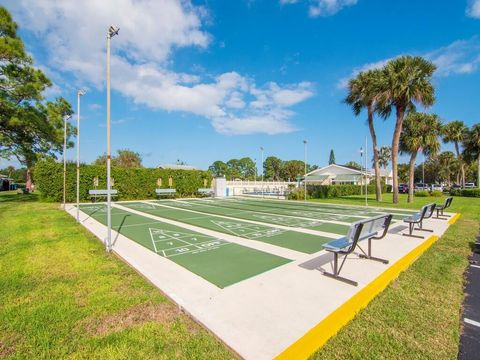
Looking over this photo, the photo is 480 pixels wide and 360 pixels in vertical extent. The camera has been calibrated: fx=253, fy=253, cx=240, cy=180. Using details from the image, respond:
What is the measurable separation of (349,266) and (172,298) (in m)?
3.64

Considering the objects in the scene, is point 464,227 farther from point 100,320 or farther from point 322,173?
point 322,173

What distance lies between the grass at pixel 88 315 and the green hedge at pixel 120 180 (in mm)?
16048

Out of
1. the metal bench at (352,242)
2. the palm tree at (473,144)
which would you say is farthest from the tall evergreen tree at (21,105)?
the palm tree at (473,144)

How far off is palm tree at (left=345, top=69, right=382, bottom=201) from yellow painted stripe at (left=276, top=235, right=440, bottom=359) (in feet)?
63.4

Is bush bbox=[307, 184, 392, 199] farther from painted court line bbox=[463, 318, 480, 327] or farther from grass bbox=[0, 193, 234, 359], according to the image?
grass bbox=[0, 193, 234, 359]

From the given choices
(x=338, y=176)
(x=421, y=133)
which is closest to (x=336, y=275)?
(x=421, y=133)

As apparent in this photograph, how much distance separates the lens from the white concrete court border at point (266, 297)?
9.63 ft

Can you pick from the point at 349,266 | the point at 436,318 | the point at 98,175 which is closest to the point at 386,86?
the point at 349,266

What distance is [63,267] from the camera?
5281 mm

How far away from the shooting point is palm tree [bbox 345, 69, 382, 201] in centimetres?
2073

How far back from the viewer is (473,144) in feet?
114

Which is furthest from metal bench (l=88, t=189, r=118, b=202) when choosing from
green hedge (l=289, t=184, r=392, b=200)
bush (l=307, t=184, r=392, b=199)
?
bush (l=307, t=184, r=392, b=199)

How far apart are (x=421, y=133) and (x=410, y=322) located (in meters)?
24.7

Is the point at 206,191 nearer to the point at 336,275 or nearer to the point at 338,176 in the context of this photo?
the point at 336,275
